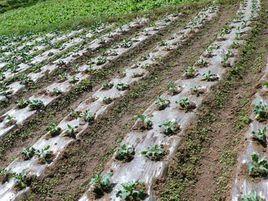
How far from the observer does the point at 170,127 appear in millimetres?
9750

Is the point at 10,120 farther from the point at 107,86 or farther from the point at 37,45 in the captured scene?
the point at 37,45

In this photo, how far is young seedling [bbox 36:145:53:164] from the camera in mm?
9634

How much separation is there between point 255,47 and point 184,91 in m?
4.67

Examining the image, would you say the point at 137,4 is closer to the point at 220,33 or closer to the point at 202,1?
the point at 202,1

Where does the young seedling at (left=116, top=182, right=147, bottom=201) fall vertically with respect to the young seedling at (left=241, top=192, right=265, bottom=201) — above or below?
below

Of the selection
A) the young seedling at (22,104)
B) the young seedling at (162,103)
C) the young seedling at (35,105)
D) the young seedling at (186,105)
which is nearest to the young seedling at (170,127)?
the young seedling at (186,105)

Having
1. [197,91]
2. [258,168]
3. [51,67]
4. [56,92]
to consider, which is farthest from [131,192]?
[51,67]

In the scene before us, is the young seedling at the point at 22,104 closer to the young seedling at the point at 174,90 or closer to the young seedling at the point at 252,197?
the young seedling at the point at 174,90

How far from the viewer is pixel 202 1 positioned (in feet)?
87.5

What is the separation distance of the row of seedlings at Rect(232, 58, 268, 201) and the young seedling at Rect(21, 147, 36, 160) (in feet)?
15.6

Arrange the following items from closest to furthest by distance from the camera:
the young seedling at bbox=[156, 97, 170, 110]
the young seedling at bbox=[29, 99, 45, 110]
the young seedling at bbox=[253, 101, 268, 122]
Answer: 1. the young seedling at bbox=[253, 101, 268, 122]
2. the young seedling at bbox=[156, 97, 170, 110]
3. the young seedling at bbox=[29, 99, 45, 110]

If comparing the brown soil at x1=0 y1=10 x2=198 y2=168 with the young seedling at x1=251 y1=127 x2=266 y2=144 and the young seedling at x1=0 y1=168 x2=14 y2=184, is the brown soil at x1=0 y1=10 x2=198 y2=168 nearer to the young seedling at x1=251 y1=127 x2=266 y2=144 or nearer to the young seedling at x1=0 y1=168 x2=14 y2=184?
the young seedling at x1=0 y1=168 x2=14 y2=184

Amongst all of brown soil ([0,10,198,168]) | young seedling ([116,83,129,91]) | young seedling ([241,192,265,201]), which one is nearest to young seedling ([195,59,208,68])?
young seedling ([116,83,129,91])

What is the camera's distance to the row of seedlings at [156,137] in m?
8.09
